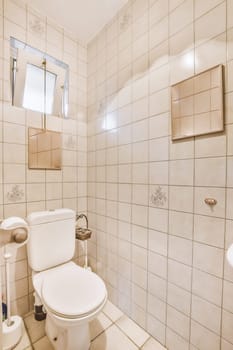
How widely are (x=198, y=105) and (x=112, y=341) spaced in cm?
170

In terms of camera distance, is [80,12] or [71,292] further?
[80,12]

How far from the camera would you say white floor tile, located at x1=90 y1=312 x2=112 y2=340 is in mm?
1312

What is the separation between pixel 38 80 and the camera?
1.65 meters

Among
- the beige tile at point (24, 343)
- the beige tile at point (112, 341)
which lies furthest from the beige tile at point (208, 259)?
Answer: the beige tile at point (24, 343)

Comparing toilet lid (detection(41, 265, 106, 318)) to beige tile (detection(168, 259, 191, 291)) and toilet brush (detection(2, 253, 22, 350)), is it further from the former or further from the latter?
beige tile (detection(168, 259, 191, 291))

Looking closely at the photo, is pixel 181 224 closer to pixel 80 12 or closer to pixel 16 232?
pixel 16 232

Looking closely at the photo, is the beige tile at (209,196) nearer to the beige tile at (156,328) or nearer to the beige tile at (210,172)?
the beige tile at (210,172)

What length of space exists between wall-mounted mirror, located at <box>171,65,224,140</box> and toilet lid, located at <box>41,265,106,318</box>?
1.10m

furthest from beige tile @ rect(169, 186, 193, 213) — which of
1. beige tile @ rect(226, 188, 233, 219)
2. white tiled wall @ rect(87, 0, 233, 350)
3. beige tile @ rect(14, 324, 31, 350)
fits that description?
beige tile @ rect(14, 324, 31, 350)

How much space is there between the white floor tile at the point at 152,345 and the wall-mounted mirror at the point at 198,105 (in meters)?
1.44

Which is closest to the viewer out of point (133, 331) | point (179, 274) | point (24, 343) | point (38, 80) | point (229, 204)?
point (229, 204)

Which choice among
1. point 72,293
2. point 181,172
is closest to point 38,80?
point 181,172

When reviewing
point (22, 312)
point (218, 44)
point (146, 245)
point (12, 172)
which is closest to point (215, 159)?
point (218, 44)

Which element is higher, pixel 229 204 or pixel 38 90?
pixel 38 90
